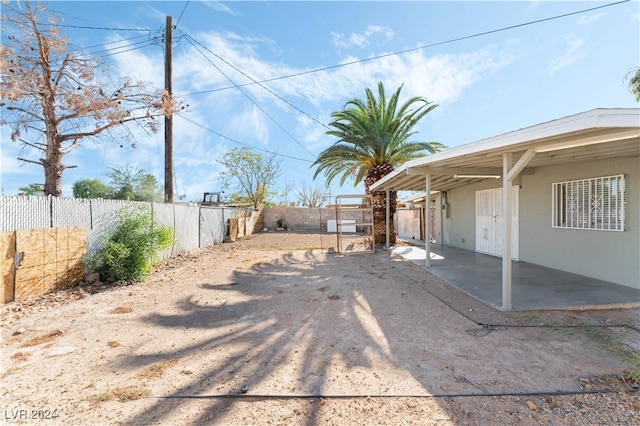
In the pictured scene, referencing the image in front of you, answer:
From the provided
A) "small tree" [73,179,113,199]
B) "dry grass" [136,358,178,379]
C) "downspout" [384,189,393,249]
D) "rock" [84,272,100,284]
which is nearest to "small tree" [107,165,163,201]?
"small tree" [73,179,113,199]

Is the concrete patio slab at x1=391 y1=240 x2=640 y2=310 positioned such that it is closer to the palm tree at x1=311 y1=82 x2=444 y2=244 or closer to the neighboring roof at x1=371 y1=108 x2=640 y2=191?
the neighboring roof at x1=371 y1=108 x2=640 y2=191

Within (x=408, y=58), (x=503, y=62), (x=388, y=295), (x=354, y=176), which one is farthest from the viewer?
(x=354, y=176)

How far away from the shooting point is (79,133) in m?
7.62

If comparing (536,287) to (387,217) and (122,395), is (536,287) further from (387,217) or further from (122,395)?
(387,217)

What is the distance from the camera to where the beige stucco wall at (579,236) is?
5656 mm

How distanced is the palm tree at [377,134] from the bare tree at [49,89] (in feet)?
24.1

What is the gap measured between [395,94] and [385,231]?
5862mm

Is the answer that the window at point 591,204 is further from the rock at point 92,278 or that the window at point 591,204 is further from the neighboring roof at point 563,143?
the rock at point 92,278

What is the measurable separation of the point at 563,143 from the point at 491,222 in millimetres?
6329

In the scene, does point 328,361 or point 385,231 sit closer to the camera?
point 328,361

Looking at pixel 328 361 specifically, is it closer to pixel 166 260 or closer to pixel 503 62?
pixel 166 260

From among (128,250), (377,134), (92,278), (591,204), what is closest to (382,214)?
(377,134)

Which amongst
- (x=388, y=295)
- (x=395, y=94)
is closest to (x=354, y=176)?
(x=395, y=94)

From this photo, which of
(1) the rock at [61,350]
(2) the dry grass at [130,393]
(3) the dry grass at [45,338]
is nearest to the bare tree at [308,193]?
(3) the dry grass at [45,338]
